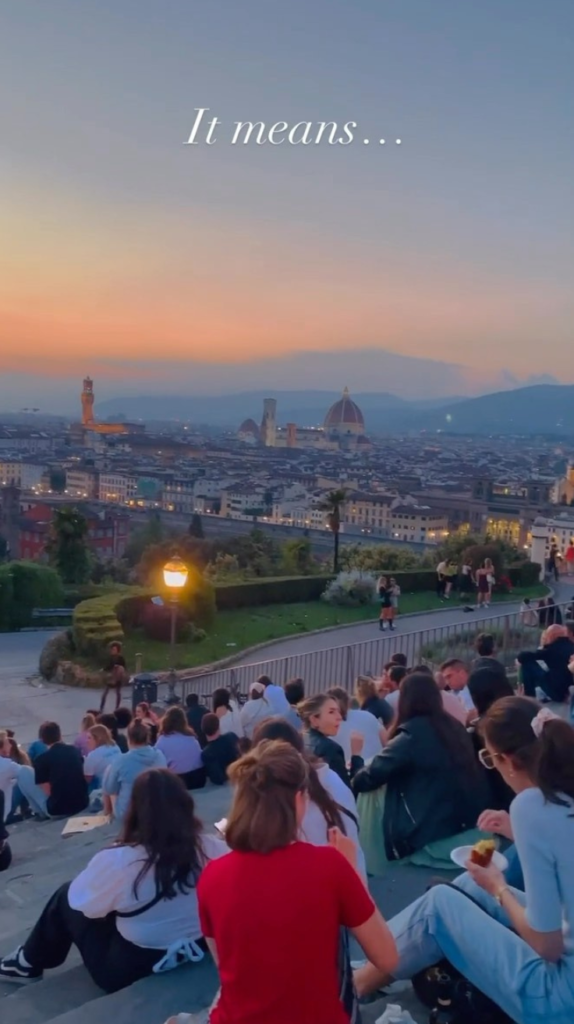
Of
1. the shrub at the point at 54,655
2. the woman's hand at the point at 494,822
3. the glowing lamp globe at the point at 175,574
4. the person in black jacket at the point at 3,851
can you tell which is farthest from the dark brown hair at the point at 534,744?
the shrub at the point at 54,655

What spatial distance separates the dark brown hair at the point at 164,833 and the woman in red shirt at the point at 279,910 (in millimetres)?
979

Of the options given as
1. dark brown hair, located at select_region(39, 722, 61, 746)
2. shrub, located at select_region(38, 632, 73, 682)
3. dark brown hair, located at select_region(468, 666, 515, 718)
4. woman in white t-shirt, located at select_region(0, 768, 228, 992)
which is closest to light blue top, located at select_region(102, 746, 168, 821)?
dark brown hair, located at select_region(39, 722, 61, 746)

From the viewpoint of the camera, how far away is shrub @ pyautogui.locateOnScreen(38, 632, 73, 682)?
1822 cm

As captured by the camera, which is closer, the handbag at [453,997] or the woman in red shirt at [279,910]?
the woman in red shirt at [279,910]

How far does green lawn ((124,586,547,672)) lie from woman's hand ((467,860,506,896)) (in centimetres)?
1440

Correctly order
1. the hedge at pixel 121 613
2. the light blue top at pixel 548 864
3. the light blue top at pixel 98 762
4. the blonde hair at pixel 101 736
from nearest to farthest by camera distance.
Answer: the light blue top at pixel 548 864
the light blue top at pixel 98 762
the blonde hair at pixel 101 736
the hedge at pixel 121 613

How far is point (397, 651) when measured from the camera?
1136 centimetres

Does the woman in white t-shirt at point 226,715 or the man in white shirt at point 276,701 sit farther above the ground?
the man in white shirt at point 276,701

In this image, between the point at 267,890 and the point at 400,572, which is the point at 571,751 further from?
the point at 400,572

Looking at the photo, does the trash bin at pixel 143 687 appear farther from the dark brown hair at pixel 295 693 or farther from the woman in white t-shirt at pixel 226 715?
the dark brown hair at pixel 295 693

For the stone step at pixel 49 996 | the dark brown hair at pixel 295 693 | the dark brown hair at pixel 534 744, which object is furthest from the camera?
the dark brown hair at pixel 295 693

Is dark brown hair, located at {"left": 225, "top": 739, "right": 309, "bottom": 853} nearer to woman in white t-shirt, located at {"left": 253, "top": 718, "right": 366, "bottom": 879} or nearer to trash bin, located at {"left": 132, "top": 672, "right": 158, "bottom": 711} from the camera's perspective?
woman in white t-shirt, located at {"left": 253, "top": 718, "right": 366, "bottom": 879}

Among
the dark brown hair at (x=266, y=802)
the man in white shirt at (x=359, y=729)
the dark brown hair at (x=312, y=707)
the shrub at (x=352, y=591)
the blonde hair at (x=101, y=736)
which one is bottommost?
the shrub at (x=352, y=591)

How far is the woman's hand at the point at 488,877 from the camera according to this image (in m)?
3.07
